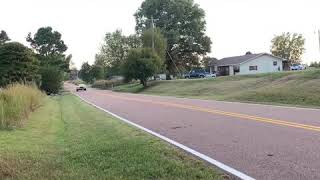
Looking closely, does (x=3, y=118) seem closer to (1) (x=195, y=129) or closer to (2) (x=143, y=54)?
(1) (x=195, y=129)

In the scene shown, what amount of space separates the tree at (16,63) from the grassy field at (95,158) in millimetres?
39938

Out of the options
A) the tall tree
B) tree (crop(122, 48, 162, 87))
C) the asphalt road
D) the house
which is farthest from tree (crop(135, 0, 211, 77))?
the asphalt road

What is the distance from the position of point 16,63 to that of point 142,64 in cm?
2332

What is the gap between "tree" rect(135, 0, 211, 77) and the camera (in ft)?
311

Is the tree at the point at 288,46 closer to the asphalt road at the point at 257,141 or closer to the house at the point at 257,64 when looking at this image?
the house at the point at 257,64

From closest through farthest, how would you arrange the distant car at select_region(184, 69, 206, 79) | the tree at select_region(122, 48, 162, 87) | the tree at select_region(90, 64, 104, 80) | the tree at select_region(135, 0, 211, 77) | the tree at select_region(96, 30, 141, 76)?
the tree at select_region(122, 48, 162, 87) < the distant car at select_region(184, 69, 206, 79) < the tree at select_region(135, 0, 211, 77) < the tree at select_region(96, 30, 141, 76) < the tree at select_region(90, 64, 104, 80)

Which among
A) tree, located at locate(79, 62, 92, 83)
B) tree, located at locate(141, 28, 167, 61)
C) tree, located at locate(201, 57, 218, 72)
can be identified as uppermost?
tree, located at locate(141, 28, 167, 61)

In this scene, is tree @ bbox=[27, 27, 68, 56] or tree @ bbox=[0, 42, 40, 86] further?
tree @ bbox=[27, 27, 68, 56]

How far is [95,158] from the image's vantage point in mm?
10148

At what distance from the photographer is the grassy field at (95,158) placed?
8.49m

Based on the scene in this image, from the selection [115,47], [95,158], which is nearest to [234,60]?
[115,47]

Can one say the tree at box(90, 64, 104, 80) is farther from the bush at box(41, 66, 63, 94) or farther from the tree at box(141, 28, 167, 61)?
the bush at box(41, 66, 63, 94)

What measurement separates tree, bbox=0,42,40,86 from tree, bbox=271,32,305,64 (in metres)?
76.6

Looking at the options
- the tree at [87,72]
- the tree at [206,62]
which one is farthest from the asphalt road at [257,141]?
the tree at [87,72]
